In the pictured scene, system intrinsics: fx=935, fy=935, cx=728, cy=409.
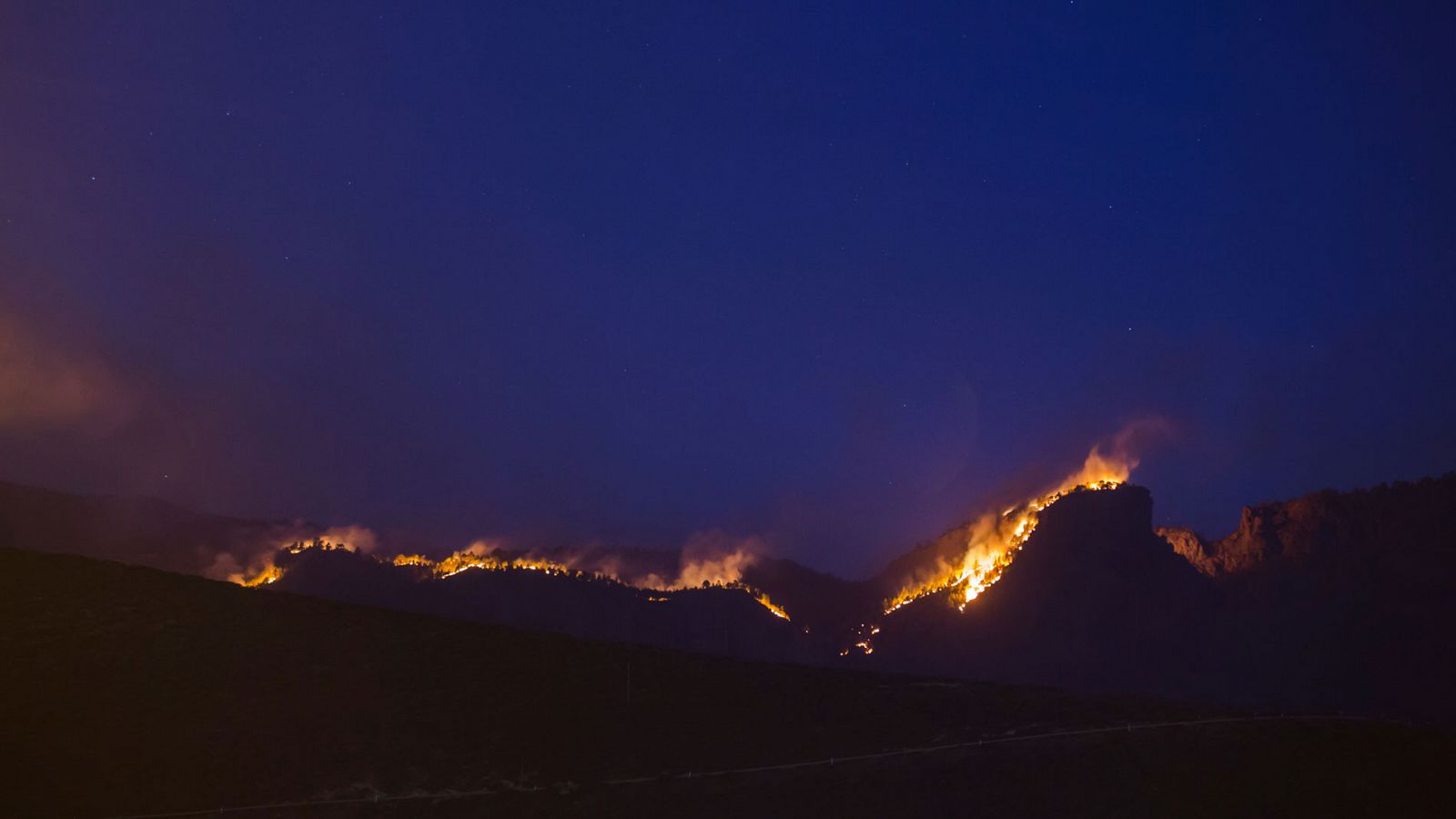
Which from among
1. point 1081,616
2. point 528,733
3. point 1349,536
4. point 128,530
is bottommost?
point 528,733

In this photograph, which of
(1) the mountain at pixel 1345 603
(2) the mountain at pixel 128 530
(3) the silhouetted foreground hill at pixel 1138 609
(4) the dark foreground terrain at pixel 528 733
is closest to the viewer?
(4) the dark foreground terrain at pixel 528 733

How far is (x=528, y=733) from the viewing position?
24297mm

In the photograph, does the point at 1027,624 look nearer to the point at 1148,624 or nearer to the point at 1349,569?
the point at 1148,624

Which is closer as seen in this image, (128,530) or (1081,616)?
(1081,616)

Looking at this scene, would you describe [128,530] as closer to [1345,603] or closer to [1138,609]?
[1138,609]

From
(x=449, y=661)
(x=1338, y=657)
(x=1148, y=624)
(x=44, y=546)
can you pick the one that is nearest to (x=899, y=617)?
(x=1148, y=624)

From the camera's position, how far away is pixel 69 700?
936 inches

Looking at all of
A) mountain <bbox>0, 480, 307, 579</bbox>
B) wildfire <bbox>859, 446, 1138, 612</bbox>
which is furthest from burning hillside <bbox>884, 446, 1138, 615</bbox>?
mountain <bbox>0, 480, 307, 579</bbox>

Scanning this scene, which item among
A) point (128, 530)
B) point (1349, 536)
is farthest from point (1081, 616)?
point (128, 530)

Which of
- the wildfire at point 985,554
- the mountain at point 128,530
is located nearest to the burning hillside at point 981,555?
the wildfire at point 985,554

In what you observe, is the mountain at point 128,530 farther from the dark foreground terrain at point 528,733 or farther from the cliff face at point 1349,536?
the cliff face at point 1349,536

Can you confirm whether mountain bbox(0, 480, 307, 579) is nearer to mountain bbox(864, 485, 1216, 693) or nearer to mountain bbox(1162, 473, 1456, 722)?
mountain bbox(864, 485, 1216, 693)

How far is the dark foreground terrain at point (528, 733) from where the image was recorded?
19469mm

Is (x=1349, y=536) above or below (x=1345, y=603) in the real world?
above
